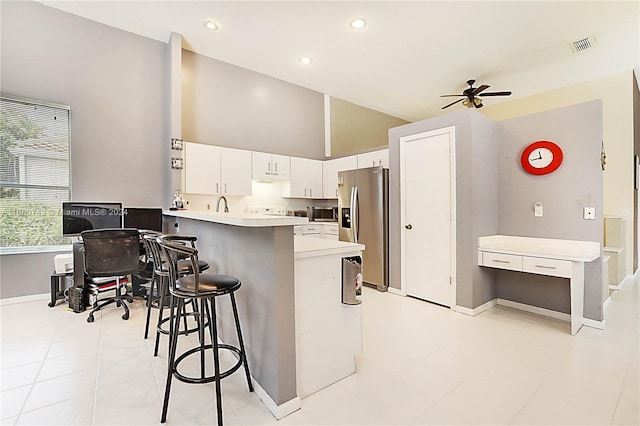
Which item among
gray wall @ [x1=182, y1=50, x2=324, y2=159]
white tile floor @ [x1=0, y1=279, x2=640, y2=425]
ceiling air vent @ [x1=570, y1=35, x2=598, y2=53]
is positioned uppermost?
ceiling air vent @ [x1=570, y1=35, x2=598, y2=53]

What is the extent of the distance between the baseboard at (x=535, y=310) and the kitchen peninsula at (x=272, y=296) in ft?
7.58

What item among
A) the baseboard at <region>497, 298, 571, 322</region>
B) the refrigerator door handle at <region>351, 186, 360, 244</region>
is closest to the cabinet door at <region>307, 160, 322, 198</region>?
the refrigerator door handle at <region>351, 186, 360, 244</region>

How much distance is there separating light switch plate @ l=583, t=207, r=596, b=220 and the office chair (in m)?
4.55

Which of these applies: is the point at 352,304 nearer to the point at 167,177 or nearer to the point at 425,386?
the point at 425,386

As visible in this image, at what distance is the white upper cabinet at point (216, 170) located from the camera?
→ 4234mm

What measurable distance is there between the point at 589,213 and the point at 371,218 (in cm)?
234

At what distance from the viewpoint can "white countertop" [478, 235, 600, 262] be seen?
275 cm

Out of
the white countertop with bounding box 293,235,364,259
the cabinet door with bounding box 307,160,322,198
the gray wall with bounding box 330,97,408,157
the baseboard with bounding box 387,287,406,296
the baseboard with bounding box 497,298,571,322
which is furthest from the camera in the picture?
the gray wall with bounding box 330,97,408,157

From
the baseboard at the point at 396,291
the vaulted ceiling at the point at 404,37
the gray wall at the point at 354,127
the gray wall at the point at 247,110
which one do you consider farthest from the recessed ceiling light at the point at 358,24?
the baseboard at the point at 396,291

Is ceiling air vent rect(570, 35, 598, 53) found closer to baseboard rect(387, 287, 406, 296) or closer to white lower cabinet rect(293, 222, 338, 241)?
baseboard rect(387, 287, 406, 296)

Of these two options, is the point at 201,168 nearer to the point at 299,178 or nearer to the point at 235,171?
the point at 235,171

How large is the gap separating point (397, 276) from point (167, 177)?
3.50m

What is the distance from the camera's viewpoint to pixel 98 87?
385 cm

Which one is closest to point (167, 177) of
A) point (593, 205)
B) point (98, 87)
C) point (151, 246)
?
point (98, 87)
